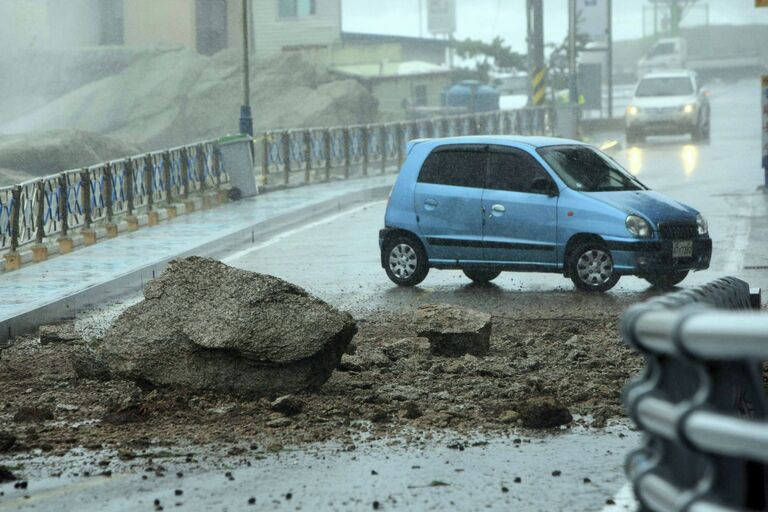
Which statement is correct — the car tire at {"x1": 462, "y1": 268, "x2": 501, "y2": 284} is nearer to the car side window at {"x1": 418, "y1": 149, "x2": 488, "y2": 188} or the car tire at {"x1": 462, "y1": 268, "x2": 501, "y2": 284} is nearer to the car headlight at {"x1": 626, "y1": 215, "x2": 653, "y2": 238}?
the car side window at {"x1": 418, "y1": 149, "x2": 488, "y2": 188}

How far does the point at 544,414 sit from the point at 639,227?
21.6ft

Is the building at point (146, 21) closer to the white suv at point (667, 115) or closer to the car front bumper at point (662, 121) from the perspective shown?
the white suv at point (667, 115)

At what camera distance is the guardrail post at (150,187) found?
75.0 ft

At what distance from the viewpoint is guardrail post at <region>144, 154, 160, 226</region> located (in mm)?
22859

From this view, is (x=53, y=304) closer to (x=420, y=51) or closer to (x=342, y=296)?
(x=342, y=296)

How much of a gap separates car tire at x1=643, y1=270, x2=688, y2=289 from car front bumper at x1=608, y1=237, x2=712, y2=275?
233 mm

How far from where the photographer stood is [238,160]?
2722 centimetres

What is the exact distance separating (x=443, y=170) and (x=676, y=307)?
11.4m

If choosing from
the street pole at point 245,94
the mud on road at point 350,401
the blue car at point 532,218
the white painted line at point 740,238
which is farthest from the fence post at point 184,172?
the mud on road at point 350,401

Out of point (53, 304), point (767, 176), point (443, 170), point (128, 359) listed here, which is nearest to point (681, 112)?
point (767, 176)

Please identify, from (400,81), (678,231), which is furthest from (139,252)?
(400,81)

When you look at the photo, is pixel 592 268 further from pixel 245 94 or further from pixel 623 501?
pixel 245 94

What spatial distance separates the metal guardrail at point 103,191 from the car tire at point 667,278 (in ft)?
24.0

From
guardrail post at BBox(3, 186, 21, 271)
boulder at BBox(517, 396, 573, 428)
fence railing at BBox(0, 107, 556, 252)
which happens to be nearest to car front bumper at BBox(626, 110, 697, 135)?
fence railing at BBox(0, 107, 556, 252)
